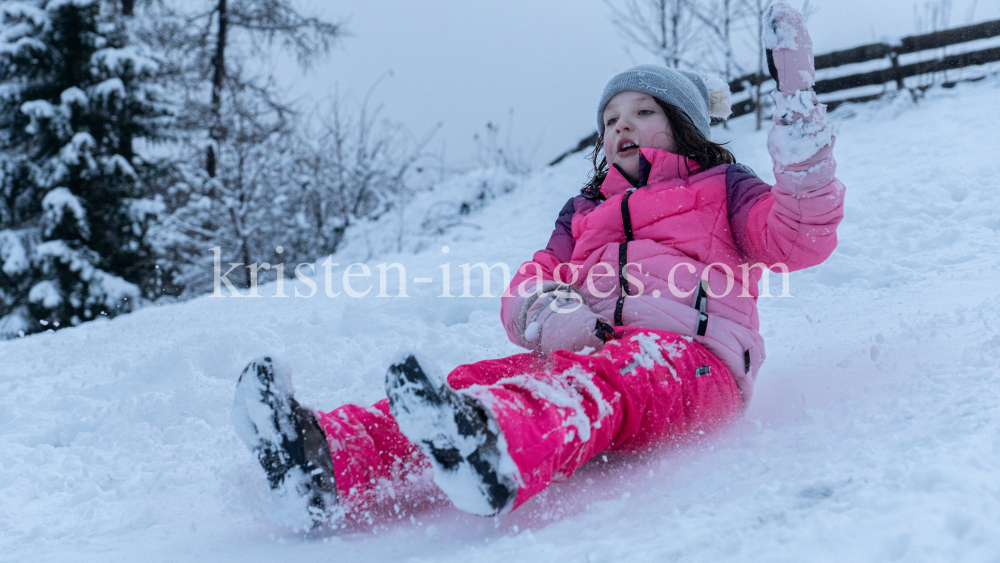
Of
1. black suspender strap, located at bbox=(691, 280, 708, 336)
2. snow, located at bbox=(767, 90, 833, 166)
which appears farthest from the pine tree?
snow, located at bbox=(767, 90, 833, 166)

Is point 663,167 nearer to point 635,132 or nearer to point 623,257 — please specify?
point 635,132

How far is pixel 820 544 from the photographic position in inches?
29.7

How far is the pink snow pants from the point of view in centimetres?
100

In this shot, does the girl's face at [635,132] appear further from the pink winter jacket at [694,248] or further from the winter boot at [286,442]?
the winter boot at [286,442]

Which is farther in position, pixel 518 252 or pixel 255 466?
pixel 518 252

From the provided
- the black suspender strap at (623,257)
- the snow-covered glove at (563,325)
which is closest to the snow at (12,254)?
the snow-covered glove at (563,325)

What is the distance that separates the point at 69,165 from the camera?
5.34 meters

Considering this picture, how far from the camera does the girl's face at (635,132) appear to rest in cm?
184

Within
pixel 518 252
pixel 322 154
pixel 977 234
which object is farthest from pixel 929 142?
pixel 322 154

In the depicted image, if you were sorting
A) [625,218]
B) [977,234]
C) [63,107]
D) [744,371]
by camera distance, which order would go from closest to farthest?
[744,371] < [625,218] < [977,234] < [63,107]

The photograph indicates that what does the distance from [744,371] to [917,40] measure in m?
6.84

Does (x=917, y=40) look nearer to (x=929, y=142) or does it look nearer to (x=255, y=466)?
(x=929, y=142)

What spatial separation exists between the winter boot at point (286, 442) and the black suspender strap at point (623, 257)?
2.71ft

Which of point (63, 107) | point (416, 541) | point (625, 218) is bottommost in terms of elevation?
point (416, 541)
